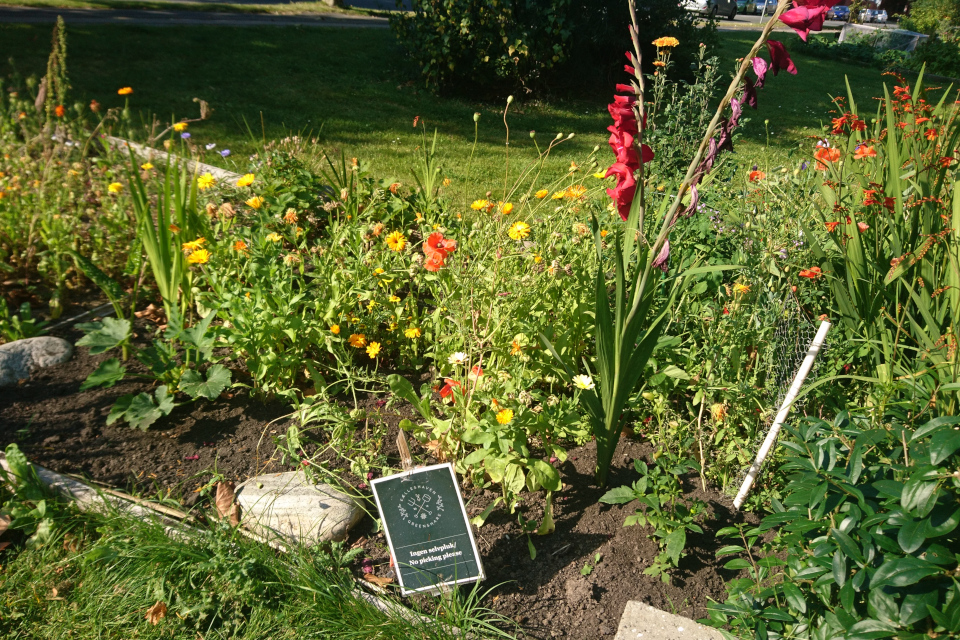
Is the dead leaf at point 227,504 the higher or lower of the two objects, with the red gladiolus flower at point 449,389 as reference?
lower

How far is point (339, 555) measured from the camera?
2.04 meters

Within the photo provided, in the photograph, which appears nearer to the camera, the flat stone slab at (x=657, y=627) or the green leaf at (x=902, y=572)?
the green leaf at (x=902, y=572)

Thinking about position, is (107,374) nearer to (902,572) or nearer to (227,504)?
(227,504)

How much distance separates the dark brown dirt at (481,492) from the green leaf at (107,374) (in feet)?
0.63

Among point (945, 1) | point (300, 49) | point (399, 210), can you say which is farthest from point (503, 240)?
point (945, 1)

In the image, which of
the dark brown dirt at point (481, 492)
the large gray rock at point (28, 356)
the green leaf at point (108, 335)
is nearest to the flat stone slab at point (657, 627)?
the dark brown dirt at point (481, 492)

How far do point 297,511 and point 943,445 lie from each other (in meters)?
1.78

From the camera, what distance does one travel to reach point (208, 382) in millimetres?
2484

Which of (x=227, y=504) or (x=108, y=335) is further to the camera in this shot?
(x=108, y=335)

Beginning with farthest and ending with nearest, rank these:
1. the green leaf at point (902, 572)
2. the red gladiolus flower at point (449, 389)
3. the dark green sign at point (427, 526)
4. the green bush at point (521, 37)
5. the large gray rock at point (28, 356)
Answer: the green bush at point (521, 37) < the large gray rock at point (28, 356) < the red gladiolus flower at point (449, 389) < the dark green sign at point (427, 526) < the green leaf at point (902, 572)

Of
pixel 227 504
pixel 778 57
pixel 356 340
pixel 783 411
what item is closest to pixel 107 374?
pixel 227 504

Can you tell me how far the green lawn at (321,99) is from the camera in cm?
620

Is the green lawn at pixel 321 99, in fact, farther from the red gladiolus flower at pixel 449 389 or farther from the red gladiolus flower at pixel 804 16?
the red gladiolus flower at pixel 804 16

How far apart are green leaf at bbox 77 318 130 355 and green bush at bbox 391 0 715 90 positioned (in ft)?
19.4
